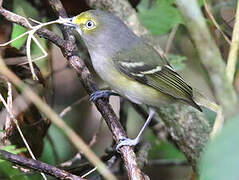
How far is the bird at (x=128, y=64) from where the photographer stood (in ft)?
9.73

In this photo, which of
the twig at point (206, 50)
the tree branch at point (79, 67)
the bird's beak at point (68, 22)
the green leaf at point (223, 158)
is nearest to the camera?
the green leaf at point (223, 158)

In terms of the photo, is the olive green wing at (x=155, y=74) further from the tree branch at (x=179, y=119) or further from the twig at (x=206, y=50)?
the twig at (x=206, y=50)

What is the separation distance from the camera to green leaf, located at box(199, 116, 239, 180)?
0.79m

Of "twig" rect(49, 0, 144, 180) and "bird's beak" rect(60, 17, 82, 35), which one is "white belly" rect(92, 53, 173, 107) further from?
"twig" rect(49, 0, 144, 180)

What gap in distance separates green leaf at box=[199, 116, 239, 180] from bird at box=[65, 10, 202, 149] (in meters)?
2.09

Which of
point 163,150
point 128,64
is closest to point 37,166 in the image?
point 128,64

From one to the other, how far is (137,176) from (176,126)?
51.8 inches

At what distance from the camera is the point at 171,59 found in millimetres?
3406

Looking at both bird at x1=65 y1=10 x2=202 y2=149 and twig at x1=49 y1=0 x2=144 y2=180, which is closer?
twig at x1=49 y1=0 x2=144 y2=180

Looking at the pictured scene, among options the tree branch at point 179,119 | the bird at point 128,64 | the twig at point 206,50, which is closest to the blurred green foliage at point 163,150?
the tree branch at point 179,119

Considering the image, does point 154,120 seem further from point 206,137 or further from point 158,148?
point 206,137

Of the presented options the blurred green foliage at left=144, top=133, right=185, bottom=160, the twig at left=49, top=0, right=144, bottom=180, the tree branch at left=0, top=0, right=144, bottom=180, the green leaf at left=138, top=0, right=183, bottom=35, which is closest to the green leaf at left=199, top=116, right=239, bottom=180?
the twig at left=49, top=0, right=144, bottom=180

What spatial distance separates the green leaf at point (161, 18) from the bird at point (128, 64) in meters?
0.21

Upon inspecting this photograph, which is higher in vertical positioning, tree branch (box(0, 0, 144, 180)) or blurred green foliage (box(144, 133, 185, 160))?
tree branch (box(0, 0, 144, 180))
